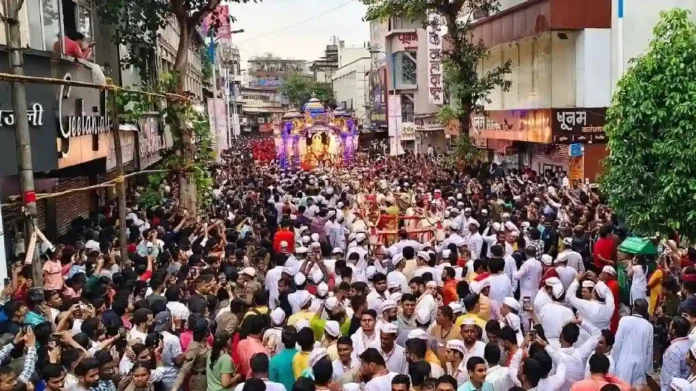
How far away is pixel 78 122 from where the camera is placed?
10695 millimetres

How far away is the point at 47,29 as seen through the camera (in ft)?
34.5

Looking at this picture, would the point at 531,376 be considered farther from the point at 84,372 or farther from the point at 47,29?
the point at 47,29

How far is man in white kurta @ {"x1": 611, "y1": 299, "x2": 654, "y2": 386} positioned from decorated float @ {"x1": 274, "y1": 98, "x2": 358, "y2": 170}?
23828 millimetres

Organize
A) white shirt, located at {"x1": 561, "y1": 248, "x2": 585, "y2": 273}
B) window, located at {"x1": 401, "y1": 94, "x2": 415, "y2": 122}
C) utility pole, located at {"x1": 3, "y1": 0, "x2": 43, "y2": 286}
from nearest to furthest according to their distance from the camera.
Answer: utility pole, located at {"x1": 3, "y1": 0, "x2": 43, "y2": 286} → white shirt, located at {"x1": 561, "y1": 248, "x2": 585, "y2": 273} → window, located at {"x1": 401, "y1": 94, "x2": 415, "y2": 122}

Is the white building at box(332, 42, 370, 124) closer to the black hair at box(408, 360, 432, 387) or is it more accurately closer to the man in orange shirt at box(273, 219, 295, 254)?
the man in orange shirt at box(273, 219, 295, 254)

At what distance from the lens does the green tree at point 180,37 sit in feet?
47.9

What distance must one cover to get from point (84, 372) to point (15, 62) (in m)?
3.24

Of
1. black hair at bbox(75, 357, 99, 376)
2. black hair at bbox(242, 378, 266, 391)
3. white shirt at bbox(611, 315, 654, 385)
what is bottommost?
white shirt at bbox(611, 315, 654, 385)

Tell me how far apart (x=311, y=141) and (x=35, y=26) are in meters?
20.7

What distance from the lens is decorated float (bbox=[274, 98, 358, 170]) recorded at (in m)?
30.3

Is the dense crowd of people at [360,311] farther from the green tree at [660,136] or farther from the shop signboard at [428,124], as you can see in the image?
the shop signboard at [428,124]

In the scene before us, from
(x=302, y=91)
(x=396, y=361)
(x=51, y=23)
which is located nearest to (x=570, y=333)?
(x=396, y=361)

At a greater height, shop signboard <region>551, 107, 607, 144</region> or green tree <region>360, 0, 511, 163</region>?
green tree <region>360, 0, 511, 163</region>

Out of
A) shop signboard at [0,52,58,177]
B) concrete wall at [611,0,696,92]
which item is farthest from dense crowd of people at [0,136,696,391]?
concrete wall at [611,0,696,92]
